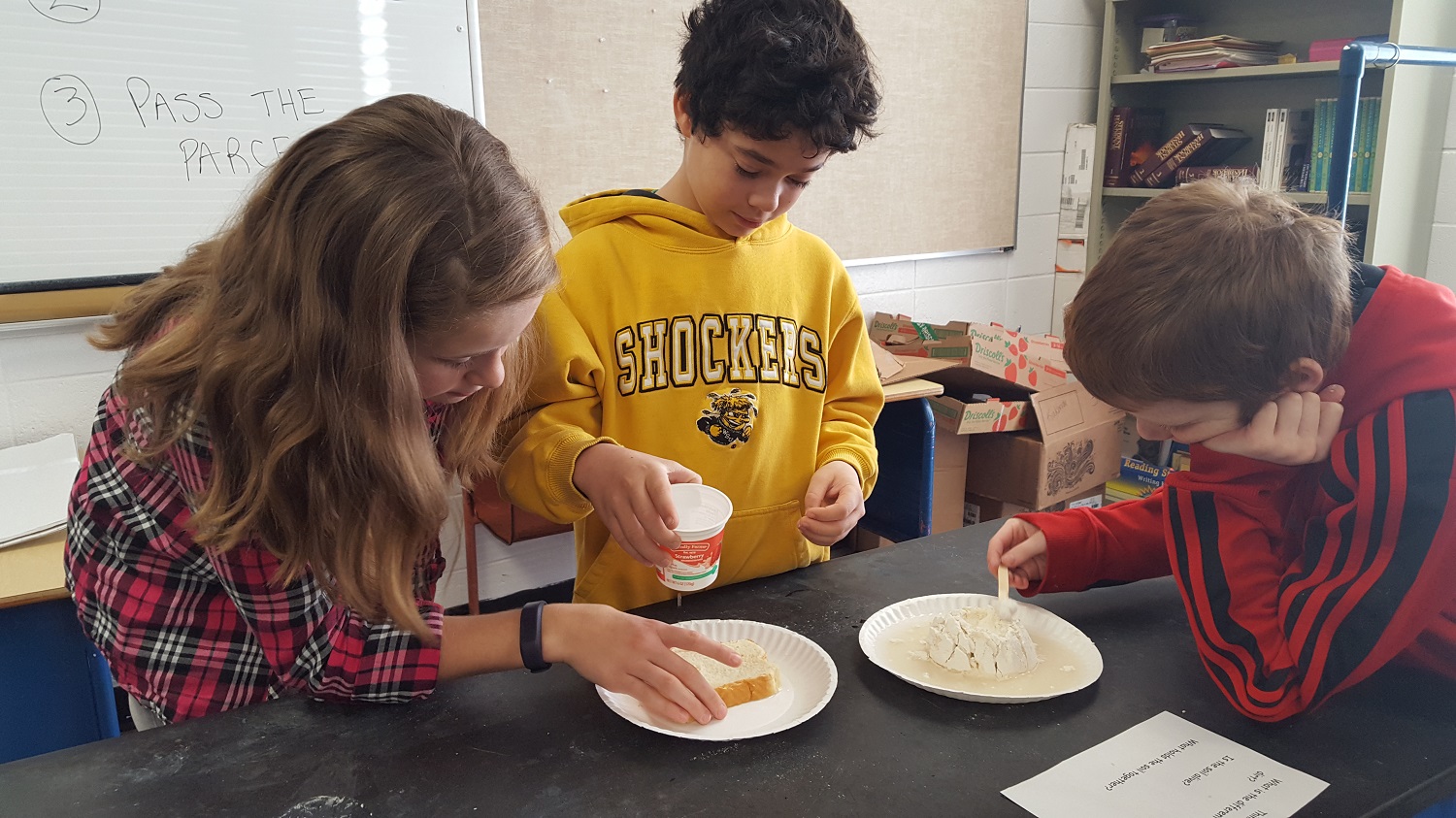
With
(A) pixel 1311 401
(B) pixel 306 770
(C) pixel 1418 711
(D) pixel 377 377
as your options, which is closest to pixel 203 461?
(D) pixel 377 377

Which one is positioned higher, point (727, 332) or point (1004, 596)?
point (727, 332)

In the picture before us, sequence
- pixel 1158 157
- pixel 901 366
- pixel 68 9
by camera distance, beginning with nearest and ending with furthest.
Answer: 1. pixel 68 9
2. pixel 901 366
3. pixel 1158 157

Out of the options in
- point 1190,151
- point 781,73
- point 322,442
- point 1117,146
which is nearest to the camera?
point 322,442

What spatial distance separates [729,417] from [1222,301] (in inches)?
29.6

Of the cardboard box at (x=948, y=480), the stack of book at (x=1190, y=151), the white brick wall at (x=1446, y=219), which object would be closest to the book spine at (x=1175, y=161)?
the stack of book at (x=1190, y=151)

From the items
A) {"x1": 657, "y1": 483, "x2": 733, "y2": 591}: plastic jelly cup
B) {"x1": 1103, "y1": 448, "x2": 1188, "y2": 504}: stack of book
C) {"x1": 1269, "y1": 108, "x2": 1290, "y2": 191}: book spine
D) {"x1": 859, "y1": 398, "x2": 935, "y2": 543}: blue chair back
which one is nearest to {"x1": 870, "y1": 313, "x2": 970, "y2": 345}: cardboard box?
{"x1": 859, "y1": 398, "x2": 935, "y2": 543}: blue chair back

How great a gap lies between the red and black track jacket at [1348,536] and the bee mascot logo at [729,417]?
2.05 feet

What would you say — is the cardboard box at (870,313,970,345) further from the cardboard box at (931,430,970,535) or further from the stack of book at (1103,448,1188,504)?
the stack of book at (1103,448,1188,504)

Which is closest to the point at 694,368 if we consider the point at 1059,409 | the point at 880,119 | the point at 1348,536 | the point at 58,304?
the point at 1348,536

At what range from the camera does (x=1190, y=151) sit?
3465mm

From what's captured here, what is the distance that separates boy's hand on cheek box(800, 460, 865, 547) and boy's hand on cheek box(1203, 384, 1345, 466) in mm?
549

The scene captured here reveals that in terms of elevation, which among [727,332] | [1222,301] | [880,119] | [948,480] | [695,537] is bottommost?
[948,480]

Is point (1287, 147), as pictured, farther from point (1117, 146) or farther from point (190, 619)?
point (190, 619)

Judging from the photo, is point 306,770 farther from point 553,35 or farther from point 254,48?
point 553,35
